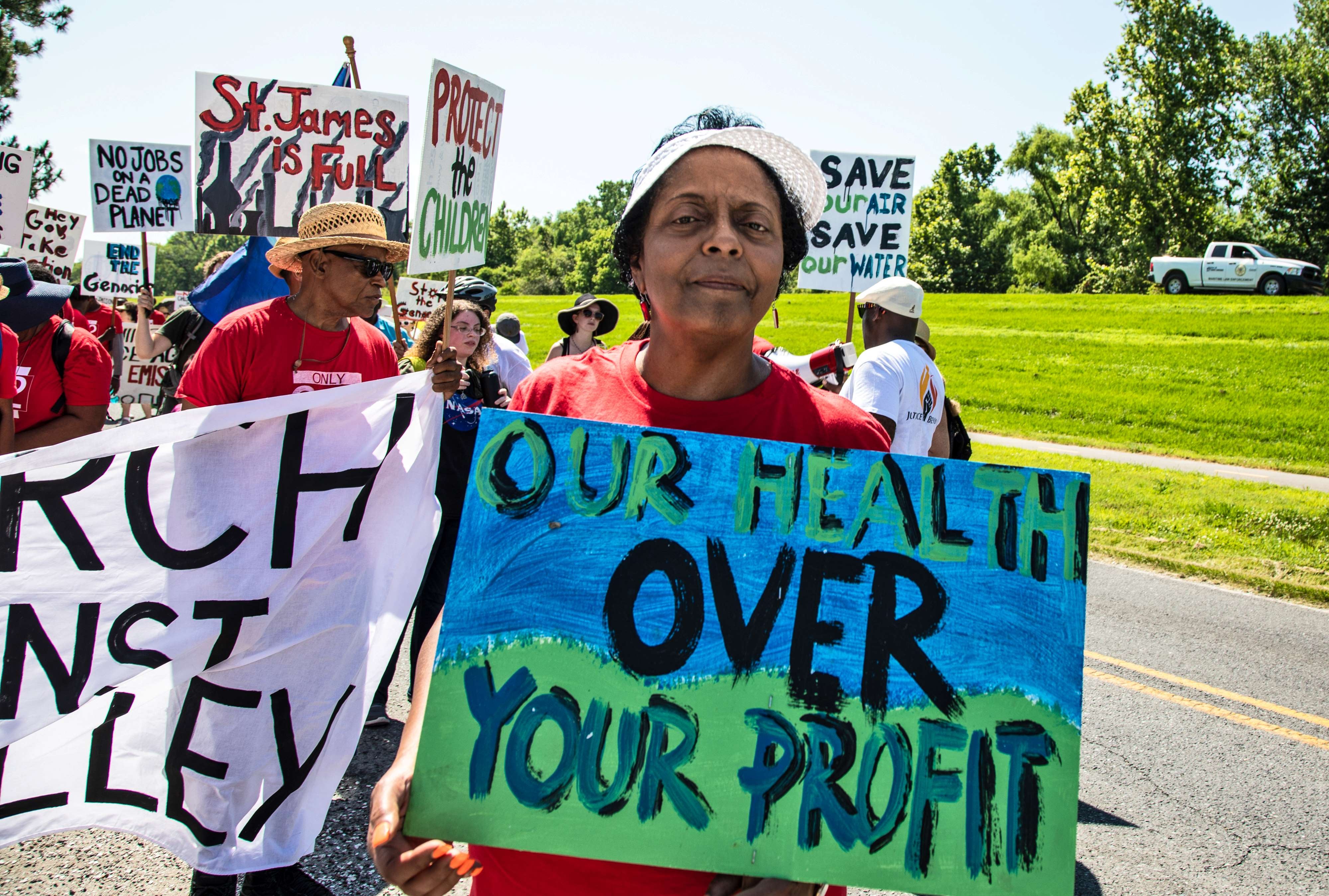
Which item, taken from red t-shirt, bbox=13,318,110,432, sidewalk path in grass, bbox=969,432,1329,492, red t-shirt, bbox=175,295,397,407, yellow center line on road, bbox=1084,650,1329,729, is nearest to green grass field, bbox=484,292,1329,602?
sidewalk path in grass, bbox=969,432,1329,492

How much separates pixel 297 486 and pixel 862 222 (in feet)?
20.4

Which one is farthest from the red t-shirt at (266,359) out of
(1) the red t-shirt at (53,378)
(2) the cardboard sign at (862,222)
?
(2) the cardboard sign at (862,222)

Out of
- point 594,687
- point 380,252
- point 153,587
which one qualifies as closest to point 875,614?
point 594,687

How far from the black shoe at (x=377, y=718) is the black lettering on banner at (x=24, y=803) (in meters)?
2.27

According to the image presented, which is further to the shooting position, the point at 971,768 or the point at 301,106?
the point at 301,106

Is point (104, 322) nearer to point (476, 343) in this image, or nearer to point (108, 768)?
point (476, 343)

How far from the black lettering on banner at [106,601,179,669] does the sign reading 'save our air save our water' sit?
129 centimetres

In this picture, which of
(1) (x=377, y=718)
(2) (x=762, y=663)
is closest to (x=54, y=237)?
(1) (x=377, y=718)

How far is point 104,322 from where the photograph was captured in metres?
11.5

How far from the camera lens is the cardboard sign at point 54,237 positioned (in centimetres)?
1085

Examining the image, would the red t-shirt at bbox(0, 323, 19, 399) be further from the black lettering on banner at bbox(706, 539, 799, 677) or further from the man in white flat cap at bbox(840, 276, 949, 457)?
the man in white flat cap at bbox(840, 276, 949, 457)

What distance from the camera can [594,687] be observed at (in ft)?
4.86

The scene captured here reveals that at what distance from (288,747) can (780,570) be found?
63.1 inches

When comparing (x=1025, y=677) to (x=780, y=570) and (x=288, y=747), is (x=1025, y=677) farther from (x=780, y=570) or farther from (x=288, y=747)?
(x=288, y=747)
